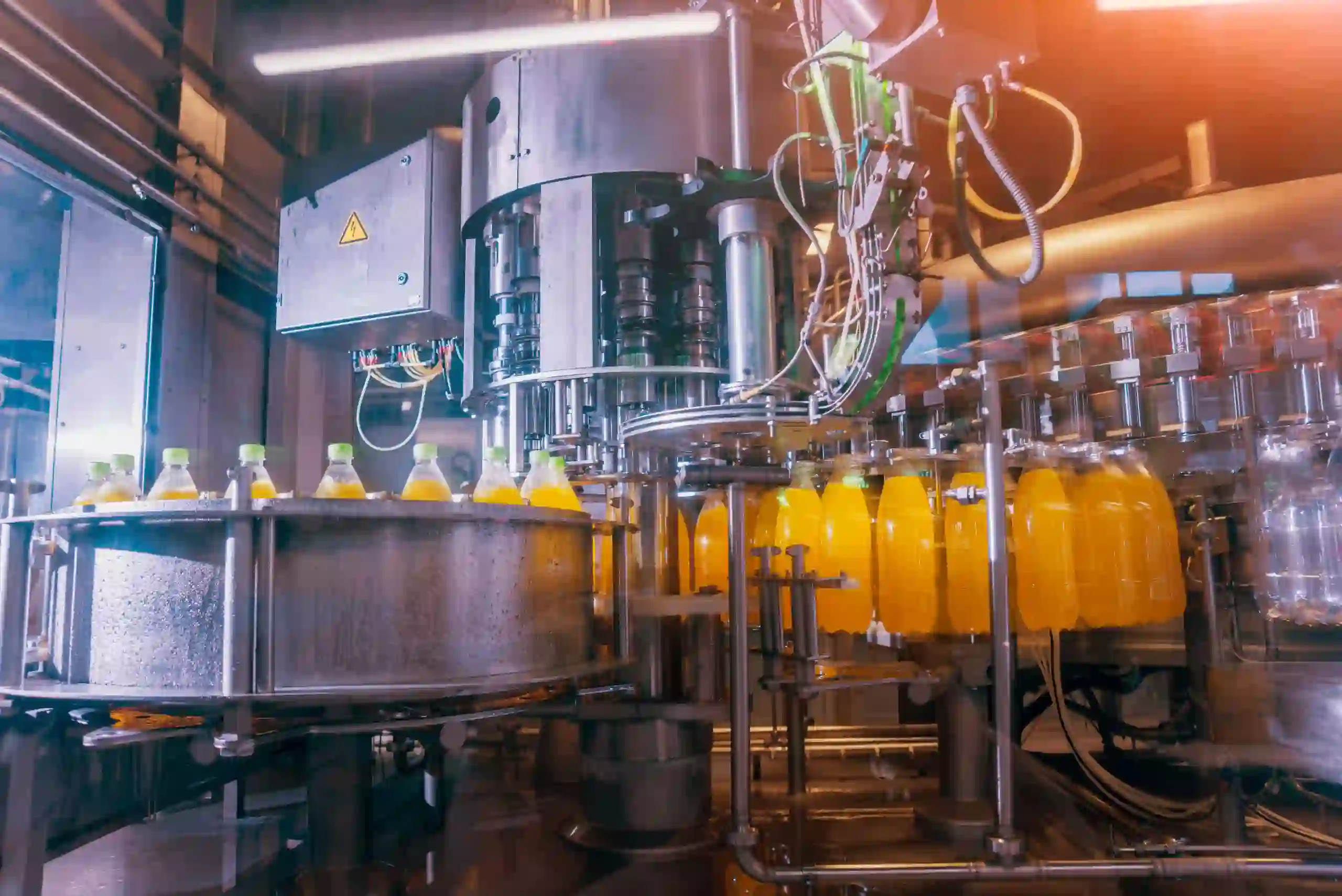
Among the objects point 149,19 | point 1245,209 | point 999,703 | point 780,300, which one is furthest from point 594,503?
point 1245,209

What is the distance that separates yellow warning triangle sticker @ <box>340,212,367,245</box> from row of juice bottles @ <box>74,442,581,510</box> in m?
1.02

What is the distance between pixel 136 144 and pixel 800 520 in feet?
7.29

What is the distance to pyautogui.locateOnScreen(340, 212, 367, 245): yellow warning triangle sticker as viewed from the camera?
2.59 metres

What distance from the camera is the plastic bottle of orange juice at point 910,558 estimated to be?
7.58 ft

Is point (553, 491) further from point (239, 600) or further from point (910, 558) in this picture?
point (910, 558)

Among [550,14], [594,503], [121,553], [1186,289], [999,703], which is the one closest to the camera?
[121,553]

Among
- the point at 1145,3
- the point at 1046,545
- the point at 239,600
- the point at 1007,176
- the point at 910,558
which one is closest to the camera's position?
the point at 239,600

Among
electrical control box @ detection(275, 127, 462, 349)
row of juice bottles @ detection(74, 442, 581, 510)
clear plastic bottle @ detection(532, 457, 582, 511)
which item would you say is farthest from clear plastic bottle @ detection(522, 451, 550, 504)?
electrical control box @ detection(275, 127, 462, 349)

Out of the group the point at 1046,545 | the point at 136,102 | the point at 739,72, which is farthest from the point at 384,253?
the point at 1046,545

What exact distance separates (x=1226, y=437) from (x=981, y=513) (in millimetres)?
634

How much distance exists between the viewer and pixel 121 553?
1.38m

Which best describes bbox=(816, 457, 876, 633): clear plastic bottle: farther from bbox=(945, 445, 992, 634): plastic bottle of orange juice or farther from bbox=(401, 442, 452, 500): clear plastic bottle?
bbox=(401, 442, 452, 500): clear plastic bottle

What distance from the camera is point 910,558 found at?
2.33m

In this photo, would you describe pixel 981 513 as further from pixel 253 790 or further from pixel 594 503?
pixel 253 790
